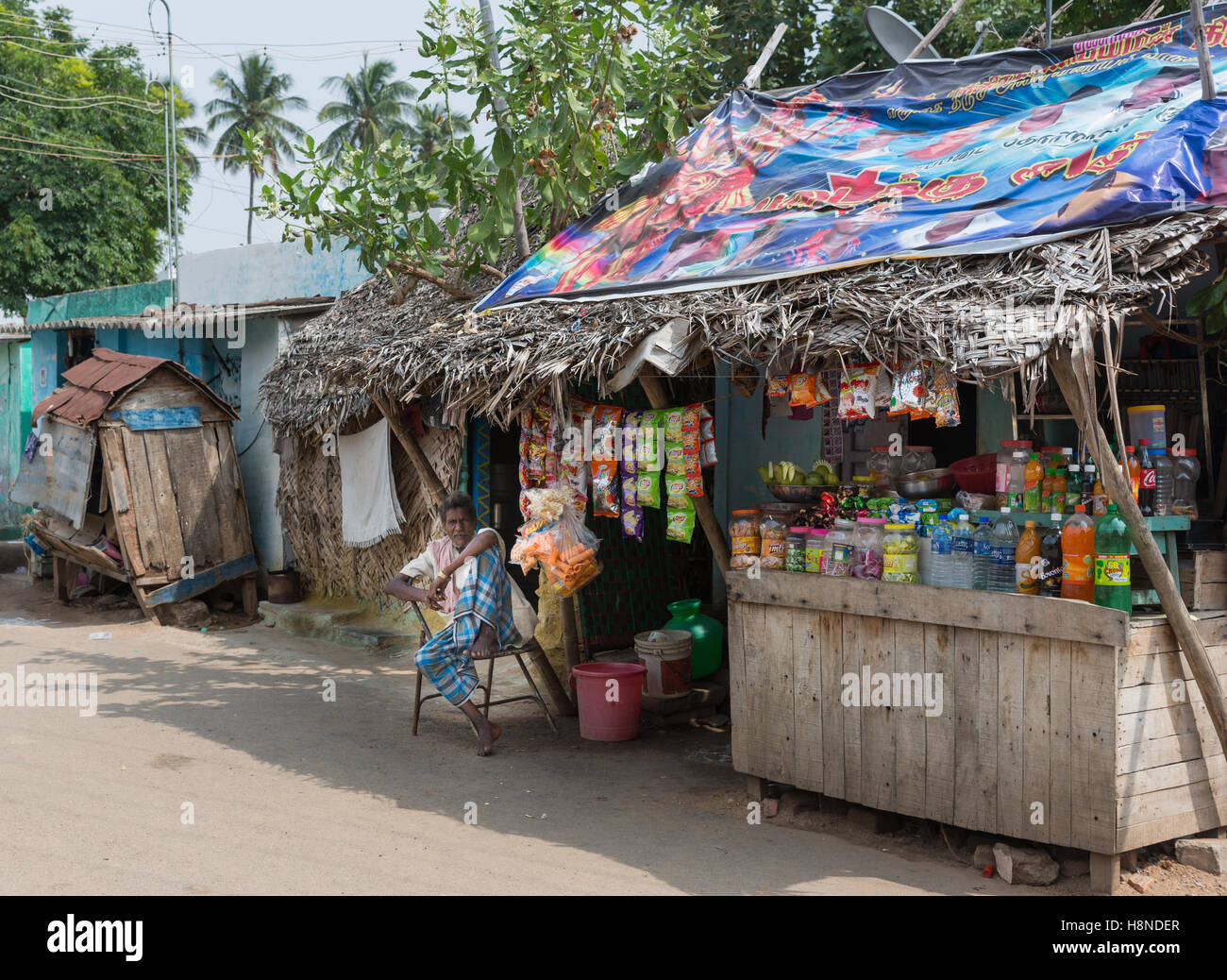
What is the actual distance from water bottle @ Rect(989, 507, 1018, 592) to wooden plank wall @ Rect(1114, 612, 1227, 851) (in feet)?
1.76

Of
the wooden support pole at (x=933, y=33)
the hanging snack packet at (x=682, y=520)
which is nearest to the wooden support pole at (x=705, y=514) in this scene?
the hanging snack packet at (x=682, y=520)

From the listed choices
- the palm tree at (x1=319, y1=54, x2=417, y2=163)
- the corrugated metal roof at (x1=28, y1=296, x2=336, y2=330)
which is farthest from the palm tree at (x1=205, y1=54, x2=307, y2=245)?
the corrugated metal roof at (x1=28, y1=296, x2=336, y2=330)

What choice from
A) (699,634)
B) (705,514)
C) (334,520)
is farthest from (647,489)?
(334,520)

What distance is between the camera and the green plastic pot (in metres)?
7.75

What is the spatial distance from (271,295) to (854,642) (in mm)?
11451

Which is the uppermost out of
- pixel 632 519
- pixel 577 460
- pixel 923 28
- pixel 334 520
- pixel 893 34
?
pixel 923 28

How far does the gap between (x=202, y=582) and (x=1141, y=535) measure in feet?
31.1

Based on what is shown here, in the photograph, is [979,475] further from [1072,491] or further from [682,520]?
[682,520]

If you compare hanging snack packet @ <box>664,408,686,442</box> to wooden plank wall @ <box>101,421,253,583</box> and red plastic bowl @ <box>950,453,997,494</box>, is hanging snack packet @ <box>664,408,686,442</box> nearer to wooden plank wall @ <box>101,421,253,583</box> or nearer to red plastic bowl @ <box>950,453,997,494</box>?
red plastic bowl @ <box>950,453,997,494</box>

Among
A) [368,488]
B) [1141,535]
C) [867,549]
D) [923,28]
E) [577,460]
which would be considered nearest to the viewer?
[1141,535]

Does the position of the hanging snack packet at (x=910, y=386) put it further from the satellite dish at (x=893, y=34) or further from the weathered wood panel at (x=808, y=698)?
the satellite dish at (x=893, y=34)

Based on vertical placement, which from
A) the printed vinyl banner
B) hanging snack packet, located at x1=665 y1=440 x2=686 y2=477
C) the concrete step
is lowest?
the concrete step

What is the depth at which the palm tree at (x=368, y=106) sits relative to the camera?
36156 millimetres

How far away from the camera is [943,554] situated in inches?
187
